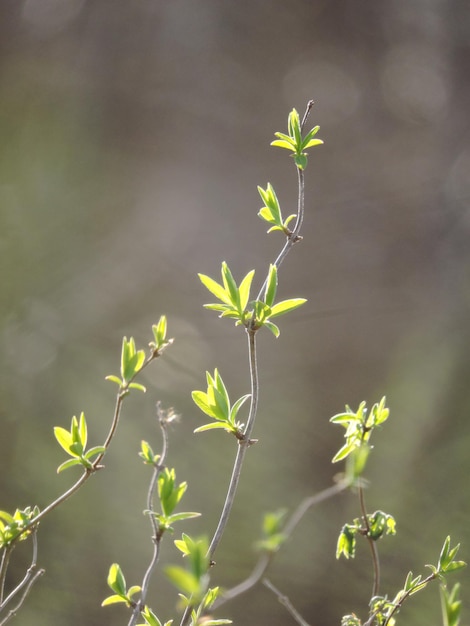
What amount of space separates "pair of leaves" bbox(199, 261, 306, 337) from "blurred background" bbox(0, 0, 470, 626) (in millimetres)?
1060

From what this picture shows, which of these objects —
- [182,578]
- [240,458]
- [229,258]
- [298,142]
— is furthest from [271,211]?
[229,258]

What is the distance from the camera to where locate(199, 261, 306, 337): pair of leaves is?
15.2 inches

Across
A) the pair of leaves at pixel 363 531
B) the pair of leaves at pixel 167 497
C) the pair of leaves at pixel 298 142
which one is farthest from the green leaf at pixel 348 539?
the pair of leaves at pixel 298 142

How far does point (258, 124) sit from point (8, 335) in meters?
0.77

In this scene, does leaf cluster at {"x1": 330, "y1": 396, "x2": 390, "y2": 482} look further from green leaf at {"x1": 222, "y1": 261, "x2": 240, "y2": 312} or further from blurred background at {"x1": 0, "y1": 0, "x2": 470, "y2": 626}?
blurred background at {"x1": 0, "y1": 0, "x2": 470, "y2": 626}

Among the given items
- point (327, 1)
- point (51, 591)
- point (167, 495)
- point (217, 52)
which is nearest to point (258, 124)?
point (217, 52)

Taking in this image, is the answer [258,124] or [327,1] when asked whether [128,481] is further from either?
[327,1]

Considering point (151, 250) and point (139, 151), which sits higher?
point (139, 151)

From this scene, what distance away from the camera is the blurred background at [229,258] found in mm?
1415

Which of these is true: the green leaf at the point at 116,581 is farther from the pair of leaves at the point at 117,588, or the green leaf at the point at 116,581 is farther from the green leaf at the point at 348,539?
the green leaf at the point at 348,539

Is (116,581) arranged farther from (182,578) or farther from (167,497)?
(182,578)

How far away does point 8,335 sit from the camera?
1.50 metres

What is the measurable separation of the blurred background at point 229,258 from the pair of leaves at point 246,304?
1.06 m

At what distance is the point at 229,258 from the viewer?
5.08 feet
